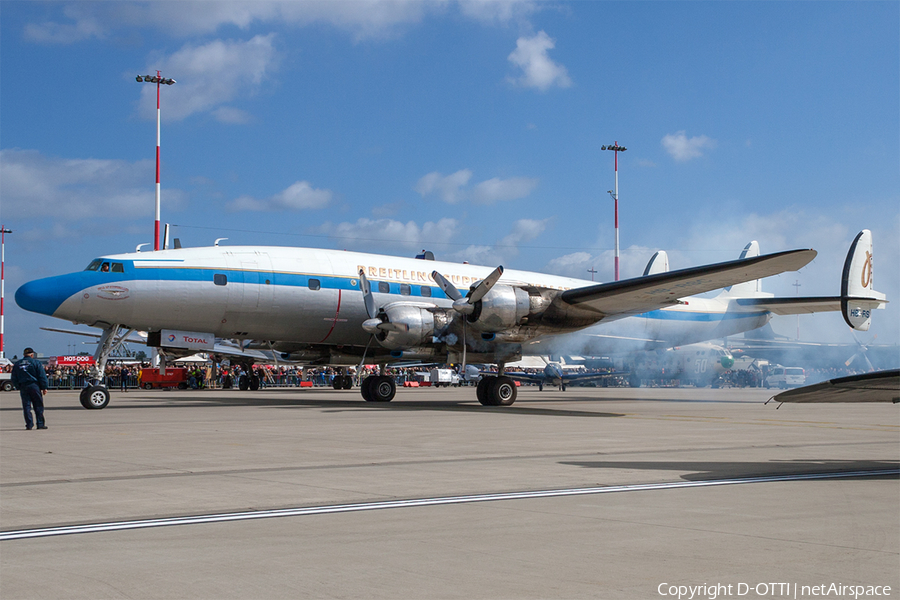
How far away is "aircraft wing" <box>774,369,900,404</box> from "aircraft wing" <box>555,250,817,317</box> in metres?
9.81

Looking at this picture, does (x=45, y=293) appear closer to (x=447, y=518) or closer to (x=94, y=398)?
(x=94, y=398)

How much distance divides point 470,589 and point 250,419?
573 inches

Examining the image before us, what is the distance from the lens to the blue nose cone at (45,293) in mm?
20156

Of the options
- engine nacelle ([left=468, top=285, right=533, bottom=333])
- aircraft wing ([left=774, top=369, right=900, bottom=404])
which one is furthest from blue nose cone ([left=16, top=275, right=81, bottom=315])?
aircraft wing ([left=774, top=369, right=900, bottom=404])

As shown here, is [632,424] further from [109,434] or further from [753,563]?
[753,563]

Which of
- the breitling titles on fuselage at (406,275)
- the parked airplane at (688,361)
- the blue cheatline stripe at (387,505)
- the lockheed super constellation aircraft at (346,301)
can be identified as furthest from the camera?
the parked airplane at (688,361)

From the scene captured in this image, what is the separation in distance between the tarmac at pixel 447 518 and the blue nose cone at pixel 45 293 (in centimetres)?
842

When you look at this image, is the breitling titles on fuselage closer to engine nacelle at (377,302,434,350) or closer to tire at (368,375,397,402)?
engine nacelle at (377,302,434,350)

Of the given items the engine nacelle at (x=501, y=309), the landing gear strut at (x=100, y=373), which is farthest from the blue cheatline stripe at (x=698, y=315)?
the landing gear strut at (x=100, y=373)

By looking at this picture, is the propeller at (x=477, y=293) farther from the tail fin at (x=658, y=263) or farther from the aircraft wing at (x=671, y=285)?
the tail fin at (x=658, y=263)

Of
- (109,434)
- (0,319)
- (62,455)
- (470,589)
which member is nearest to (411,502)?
(470,589)

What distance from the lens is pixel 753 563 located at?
183 inches

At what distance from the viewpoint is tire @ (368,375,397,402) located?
25672 mm

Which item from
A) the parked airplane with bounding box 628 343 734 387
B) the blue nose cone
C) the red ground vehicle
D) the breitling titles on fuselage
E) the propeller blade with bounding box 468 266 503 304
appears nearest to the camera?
the blue nose cone
